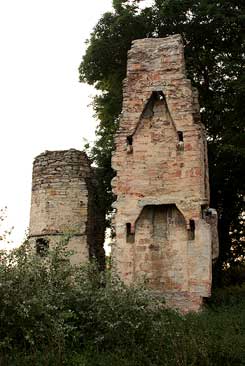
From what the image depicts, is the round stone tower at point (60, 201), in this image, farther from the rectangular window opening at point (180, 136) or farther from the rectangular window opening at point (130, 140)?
the rectangular window opening at point (180, 136)

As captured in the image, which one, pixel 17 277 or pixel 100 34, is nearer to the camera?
pixel 17 277

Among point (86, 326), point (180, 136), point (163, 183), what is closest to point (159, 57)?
point (180, 136)

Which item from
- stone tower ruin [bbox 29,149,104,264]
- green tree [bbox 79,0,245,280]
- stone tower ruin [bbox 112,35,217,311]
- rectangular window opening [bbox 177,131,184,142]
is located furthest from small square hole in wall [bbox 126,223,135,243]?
green tree [bbox 79,0,245,280]

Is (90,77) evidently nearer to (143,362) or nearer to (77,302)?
(77,302)

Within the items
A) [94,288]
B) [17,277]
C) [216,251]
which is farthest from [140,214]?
[17,277]

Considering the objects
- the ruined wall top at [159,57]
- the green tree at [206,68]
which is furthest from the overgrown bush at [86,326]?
the green tree at [206,68]

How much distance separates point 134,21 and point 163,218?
8.23 m

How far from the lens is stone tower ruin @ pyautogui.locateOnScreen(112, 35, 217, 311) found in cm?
1453

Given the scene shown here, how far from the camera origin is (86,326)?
10336 mm

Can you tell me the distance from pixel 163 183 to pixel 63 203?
4.02m

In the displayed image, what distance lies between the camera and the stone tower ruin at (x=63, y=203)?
17.8 m

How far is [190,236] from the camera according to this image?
14734 mm

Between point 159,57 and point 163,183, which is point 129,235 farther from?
point 159,57

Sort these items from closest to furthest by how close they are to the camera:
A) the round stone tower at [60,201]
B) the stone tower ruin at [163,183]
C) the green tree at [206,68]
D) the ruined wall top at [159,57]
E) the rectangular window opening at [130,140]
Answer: the stone tower ruin at [163,183]
the rectangular window opening at [130,140]
the ruined wall top at [159,57]
the round stone tower at [60,201]
the green tree at [206,68]
